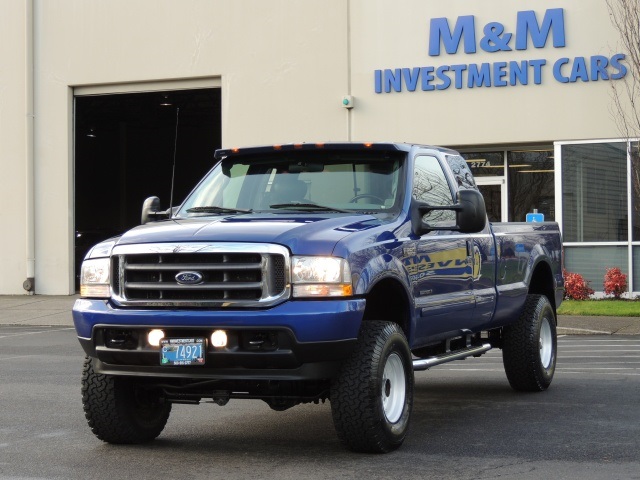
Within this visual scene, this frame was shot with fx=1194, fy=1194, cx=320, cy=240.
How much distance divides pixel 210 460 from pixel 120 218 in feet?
125

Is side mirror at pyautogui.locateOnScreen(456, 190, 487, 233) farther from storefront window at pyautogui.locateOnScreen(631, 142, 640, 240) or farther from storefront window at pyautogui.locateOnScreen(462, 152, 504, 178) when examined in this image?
storefront window at pyautogui.locateOnScreen(462, 152, 504, 178)

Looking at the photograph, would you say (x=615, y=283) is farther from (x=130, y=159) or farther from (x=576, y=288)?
(x=130, y=159)

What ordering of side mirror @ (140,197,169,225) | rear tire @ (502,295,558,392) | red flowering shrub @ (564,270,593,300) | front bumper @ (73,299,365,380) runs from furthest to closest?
1. red flowering shrub @ (564,270,593,300)
2. rear tire @ (502,295,558,392)
3. side mirror @ (140,197,169,225)
4. front bumper @ (73,299,365,380)

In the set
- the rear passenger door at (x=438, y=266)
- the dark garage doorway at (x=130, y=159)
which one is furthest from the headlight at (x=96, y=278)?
the dark garage doorway at (x=130, y=159)

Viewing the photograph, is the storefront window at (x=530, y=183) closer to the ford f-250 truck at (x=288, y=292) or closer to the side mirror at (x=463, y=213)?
the ford f-250 truck at (x=288, y=292)

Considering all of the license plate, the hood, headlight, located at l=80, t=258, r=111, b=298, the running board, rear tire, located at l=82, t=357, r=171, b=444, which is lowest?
rear tire, located at l=82, t=357, r=171, b=444

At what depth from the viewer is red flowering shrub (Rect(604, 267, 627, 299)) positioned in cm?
2253

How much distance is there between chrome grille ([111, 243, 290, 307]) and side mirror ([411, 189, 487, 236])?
158 centimetres

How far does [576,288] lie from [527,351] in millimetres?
12453

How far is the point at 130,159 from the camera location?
45375 mm

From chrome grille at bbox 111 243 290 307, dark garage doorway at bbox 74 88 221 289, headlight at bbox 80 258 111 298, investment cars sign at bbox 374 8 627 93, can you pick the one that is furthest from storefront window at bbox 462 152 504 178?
chrome grille at bbox 111 243 290 307

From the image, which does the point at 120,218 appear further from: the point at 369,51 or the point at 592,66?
the point at 592,66

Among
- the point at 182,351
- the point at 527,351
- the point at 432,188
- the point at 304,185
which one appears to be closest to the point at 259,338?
the point at 182,351

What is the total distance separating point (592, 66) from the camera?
23078 mm
